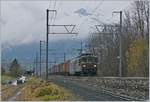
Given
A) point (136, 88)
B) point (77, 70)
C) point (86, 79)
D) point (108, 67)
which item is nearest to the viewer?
point (136, 88)

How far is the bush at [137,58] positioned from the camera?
5850 centimetres

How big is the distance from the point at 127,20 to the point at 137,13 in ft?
20.9

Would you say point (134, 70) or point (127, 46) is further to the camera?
point (127, 46)

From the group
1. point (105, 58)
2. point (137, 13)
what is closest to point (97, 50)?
point (105, 58)

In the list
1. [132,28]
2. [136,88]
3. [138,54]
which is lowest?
[136,88]

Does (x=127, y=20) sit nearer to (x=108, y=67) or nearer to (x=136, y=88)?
(x=108, y=67)

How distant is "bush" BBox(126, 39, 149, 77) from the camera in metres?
58.5

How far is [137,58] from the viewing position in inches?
2532

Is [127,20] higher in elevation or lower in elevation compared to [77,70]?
higher

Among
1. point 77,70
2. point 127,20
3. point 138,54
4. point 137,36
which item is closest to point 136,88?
point 77,70

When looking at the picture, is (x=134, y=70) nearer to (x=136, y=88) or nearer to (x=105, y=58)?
(x=105, y=58)

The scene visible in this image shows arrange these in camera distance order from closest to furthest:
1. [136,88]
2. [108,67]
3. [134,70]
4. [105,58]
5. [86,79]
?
[136,88]
[86,79]
[134,70]
[108,67]
[105,58]

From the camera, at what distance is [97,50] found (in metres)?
86.2

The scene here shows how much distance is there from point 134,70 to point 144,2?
15.8 m
